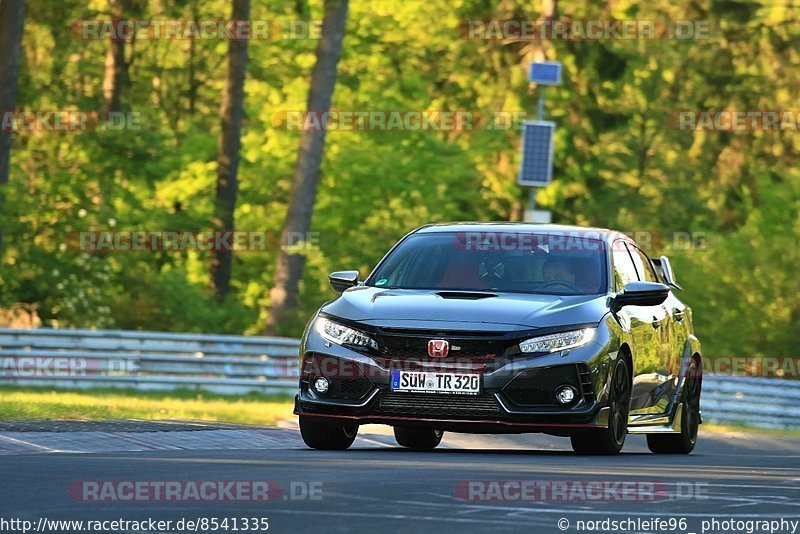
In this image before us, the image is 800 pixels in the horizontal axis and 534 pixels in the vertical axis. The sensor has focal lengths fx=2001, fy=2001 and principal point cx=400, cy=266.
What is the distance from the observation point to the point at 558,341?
13781mm

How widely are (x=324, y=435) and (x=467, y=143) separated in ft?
120

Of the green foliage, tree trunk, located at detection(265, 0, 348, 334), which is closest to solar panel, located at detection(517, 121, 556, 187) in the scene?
tree trunk, located at detection(265, 0, 348, 334)

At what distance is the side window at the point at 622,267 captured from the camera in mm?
15289

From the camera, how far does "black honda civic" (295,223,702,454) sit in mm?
13727

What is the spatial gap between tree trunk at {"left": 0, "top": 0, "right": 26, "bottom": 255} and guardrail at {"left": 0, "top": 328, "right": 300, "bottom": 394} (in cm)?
381

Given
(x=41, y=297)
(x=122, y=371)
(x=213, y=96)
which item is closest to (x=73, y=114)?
(x=41, y=297)

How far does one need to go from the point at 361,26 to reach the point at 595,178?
777 centimetres

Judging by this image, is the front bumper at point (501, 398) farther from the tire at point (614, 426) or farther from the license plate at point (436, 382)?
the tire at point (614, 426)

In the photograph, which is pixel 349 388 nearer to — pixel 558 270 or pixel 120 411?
pixel 558 270

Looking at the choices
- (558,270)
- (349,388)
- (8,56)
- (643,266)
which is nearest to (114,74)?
(8,56)

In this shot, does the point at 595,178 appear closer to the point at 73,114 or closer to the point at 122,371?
the point at 73,114

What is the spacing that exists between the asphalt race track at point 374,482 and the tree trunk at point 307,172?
23.2 m

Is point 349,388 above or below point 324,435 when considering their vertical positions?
above

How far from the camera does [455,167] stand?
48781 millimetres
